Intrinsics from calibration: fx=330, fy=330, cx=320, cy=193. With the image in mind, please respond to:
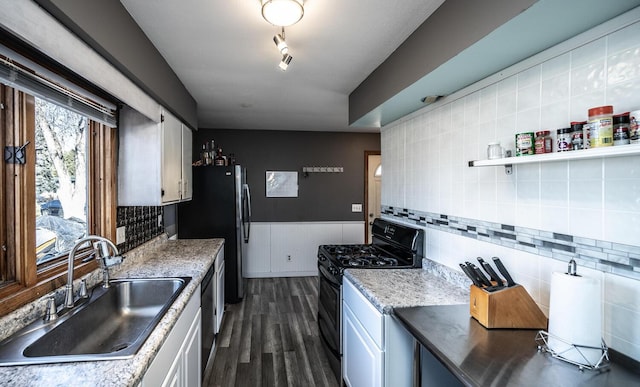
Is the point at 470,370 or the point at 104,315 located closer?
the point at 470,370

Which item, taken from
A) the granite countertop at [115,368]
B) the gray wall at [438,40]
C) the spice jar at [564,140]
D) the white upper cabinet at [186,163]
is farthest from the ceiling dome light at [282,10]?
the white upper cabinet at [186,163]

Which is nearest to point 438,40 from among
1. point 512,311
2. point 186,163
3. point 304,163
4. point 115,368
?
point 512,311

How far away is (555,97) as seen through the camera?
1.41m

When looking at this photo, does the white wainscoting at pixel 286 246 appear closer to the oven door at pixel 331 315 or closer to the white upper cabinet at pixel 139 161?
the oven door at pixel 331 315

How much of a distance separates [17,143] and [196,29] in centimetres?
104

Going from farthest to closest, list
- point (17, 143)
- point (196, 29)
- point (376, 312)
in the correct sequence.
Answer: point (196, 29), point (376, 312), point (17, 143)

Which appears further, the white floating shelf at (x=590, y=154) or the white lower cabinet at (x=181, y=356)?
the white lower cabinet at (x=181, y=356)

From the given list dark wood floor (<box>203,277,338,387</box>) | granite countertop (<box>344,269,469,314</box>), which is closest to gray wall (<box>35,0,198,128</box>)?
granite countertop (<box>344,269,469,314</box>)

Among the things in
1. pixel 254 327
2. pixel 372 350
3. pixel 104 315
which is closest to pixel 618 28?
pixel 372 350

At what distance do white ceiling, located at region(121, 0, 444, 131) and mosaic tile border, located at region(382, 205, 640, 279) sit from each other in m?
1.17

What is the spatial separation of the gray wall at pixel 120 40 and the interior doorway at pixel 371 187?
11.7ft

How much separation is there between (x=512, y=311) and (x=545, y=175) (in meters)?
0.61

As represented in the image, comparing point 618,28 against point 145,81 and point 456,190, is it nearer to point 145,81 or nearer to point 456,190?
point 456,190

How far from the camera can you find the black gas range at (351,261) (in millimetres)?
2398
